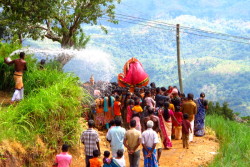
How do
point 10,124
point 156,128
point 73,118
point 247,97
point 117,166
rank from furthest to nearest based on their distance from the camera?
1. point 247,97
2. point 73,118
3. point 156,128
4. point 10,124
5. point 117,166

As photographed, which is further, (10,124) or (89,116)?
(89,116)

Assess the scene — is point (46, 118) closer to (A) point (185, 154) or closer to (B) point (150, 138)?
(B) point (150, 138)

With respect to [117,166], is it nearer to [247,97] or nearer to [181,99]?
[181,99]

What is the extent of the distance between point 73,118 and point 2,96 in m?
3.61

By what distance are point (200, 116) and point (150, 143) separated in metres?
4.65

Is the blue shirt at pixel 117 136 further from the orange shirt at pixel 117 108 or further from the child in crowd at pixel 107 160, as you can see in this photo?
the orange shirt at pixel 117 108

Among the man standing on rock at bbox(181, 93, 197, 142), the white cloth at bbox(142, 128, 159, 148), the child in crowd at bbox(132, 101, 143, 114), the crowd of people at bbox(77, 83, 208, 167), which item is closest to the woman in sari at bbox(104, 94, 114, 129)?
the crowd of people at bbox(77, 83, 208, 167)

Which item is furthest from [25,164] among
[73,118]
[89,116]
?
[89,116]

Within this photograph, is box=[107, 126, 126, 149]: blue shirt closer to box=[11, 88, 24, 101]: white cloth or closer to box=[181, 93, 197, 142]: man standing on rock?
box=[11, 88, 24, 101]: white cloth

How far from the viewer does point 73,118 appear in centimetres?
927

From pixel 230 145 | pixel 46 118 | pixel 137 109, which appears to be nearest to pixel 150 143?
pixel 137 109

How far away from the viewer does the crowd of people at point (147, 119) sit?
25.8 ft

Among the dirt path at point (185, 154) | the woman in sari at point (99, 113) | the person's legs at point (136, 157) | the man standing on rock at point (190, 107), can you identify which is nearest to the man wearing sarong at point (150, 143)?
the person's legs at point (136, 157)

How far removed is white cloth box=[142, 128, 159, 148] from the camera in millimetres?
7887
